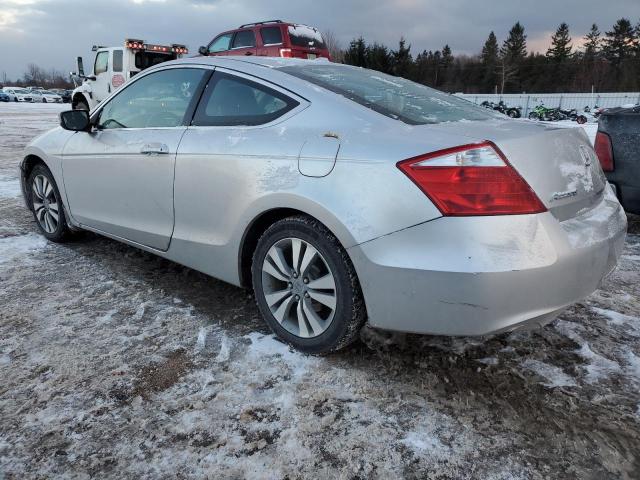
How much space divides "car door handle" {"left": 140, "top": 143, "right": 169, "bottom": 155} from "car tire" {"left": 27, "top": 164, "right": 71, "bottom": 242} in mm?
1395

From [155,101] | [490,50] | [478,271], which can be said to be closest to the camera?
[478,271]

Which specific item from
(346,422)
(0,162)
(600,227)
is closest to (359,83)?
(600,227)

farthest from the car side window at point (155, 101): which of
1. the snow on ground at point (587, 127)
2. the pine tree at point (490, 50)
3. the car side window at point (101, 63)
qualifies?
the pine tree at point (490, 50)

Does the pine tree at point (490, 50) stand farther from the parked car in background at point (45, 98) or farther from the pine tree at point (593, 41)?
the parked car in background at point (45, 98)

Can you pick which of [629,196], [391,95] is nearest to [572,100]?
[629,196]

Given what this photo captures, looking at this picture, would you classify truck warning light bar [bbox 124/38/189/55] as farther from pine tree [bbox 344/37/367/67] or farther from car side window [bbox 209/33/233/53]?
pine tree [bbox 344/37/367/67]

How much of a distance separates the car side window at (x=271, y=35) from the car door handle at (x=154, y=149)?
11152mm

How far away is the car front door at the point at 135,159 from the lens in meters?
3.03

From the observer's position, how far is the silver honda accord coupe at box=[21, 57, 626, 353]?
1.93m

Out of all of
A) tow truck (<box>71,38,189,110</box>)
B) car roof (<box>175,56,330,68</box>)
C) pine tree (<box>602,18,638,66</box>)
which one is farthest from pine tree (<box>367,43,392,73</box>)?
car roof (<box>175,56,330,68</box>)

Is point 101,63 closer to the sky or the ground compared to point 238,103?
closer to the sky

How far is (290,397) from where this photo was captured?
85.6 inches

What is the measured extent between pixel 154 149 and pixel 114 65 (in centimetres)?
1318

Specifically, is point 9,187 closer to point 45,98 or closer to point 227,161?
point 227,161
